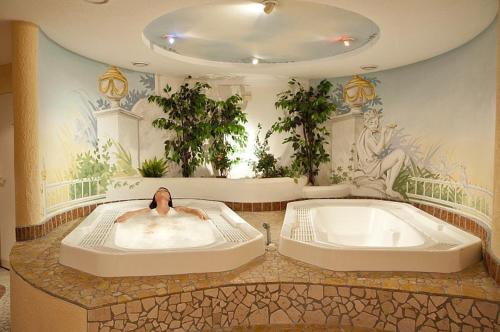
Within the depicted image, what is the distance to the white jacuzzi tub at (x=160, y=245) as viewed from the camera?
254 cm

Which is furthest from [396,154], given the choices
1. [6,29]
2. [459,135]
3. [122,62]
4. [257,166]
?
[6,29]

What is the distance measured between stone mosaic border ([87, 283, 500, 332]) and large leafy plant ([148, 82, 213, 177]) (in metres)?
3.34

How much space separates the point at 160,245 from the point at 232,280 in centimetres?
121

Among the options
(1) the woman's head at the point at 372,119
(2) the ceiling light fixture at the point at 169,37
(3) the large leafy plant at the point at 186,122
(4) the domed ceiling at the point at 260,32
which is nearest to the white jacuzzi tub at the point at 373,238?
(1) the woman's head at the point at 372,119

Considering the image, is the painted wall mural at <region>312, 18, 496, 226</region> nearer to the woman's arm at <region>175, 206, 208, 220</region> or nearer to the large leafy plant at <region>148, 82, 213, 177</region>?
the large leafy plant at <region>148, 82, 213, 177</region>

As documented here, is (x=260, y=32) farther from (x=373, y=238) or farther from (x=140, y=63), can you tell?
(x=373, y=238)

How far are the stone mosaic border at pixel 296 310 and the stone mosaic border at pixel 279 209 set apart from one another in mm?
424

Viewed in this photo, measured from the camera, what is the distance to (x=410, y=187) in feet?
Answer: 16.2

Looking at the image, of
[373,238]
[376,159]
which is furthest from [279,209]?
[376,159]

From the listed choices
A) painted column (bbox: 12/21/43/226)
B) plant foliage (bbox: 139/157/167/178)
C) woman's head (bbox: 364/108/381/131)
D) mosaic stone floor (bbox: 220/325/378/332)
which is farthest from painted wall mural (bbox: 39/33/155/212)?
woman's head (bbox: 364/108/381/131)

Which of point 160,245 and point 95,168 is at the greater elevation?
point 95,168

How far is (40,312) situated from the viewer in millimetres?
2389

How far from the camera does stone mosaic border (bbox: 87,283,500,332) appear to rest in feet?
7.31

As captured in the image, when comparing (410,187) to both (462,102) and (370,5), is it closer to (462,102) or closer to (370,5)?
(462,102)
